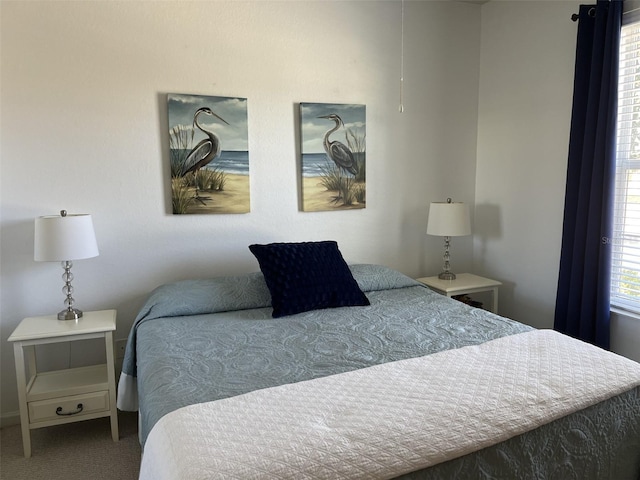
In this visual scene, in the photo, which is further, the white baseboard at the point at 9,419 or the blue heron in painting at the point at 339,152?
the blue heron in painting at the point at 339,152

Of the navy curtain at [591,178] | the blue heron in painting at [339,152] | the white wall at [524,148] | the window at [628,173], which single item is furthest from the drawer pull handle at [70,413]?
the window at [628,173]

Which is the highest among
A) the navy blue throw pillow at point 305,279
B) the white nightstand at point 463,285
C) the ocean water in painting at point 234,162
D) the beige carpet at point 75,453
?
the ocean water in painting at point 234,162

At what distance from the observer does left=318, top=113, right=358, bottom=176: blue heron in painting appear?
3109 millimetres

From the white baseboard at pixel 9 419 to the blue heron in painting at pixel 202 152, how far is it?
156cm

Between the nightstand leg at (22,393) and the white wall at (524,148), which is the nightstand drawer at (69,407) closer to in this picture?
the nightstand leg at (22,393)

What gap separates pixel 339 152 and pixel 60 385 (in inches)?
83.0

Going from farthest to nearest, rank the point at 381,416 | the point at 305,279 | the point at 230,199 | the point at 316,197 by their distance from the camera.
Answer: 1. the point at 316,197
2. the point at 230,199
3. the point at 305,279
4. the point at 381,416

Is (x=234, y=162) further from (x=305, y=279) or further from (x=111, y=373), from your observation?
(x=111, y=373)

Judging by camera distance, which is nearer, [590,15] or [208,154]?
[590,15]

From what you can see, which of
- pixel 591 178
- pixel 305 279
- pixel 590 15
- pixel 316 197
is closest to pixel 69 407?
pixel 305 279

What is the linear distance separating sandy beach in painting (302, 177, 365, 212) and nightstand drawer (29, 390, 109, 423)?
5.24ft

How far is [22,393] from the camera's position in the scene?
2240mm

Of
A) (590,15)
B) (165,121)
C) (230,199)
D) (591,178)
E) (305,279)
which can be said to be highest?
(590,15)

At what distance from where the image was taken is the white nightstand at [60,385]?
2244mm
